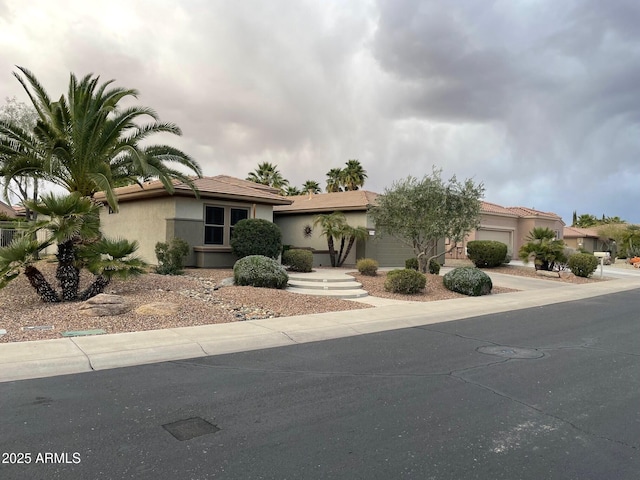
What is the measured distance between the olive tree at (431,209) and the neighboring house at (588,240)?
134ft

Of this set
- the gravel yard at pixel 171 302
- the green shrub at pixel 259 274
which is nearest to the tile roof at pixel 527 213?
the gravel yard at pixel 171 302

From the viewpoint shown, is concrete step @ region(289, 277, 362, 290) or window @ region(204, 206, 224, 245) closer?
concrete step @ region(289, 277, 362, 290)

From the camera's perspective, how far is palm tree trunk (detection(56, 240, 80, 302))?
35.8ft

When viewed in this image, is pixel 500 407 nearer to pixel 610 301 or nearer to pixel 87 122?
pixel 87 122

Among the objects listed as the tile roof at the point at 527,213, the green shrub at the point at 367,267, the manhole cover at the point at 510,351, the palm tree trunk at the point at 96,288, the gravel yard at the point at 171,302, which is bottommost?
the manhole cover at the point at 510,351

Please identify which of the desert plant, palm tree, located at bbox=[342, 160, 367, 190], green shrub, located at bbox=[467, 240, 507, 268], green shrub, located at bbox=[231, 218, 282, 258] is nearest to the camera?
green shrub, located at bbox=[231, 218, 282, 258]

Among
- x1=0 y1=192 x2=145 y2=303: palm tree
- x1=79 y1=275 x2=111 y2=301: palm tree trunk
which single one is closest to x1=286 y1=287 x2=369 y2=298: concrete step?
x1=0 y1=192 x2=145 y2=303: palm tree

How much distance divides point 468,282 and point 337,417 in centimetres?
1224

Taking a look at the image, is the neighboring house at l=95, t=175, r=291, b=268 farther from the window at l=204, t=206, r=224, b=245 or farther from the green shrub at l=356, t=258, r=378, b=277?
the green shrub at l=356, t=258, r=378, b=277

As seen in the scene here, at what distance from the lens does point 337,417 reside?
4895mm

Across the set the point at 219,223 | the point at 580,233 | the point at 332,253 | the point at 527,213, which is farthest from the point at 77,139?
the point at 580,233

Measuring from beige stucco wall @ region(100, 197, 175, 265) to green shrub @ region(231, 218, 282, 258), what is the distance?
274 centimetres

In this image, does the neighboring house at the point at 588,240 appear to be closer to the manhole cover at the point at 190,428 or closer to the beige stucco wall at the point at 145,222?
the beige stucco wall at the point at 145,222

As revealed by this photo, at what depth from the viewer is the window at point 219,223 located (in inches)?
757
